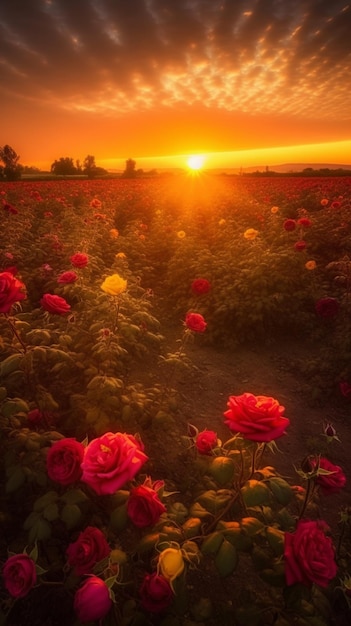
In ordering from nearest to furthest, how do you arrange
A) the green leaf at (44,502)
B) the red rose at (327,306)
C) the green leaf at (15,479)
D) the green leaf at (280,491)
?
the green leaf at (280,491) < the green leaf at (44,502) < the green leaf at (15,479) < the red rose at (327,306)

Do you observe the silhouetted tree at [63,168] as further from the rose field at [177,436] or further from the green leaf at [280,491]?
the green leaf at [280,491]

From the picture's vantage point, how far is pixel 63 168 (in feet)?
162

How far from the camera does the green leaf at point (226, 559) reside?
4.69 feet

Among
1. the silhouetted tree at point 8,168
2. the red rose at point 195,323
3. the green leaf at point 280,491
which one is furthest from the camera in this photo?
the silhouetted tree at point 8,168

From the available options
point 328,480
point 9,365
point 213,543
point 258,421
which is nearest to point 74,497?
point 213,543

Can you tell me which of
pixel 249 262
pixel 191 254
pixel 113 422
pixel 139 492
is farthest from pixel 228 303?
pixel 139 492

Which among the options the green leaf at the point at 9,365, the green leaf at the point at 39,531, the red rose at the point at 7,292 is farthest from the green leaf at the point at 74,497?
the red rose at the point at 7,292

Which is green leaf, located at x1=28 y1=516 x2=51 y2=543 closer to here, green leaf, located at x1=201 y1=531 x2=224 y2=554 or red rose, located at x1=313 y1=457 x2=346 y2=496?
green leaf, located at x1=201 y1=531 x2=224 y2=554

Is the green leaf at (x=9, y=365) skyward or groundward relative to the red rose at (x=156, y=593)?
skyward

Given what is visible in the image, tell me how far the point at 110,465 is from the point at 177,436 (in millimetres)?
2562

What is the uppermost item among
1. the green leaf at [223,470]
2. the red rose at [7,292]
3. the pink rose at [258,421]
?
the red rose at [7,292]

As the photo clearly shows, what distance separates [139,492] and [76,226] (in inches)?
317

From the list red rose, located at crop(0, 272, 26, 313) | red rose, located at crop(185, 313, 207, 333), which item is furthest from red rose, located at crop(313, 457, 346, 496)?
red rose, located at crop(0, 272, 26, 313)

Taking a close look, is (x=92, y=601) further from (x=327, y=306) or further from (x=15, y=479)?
(x=327, y=306)
